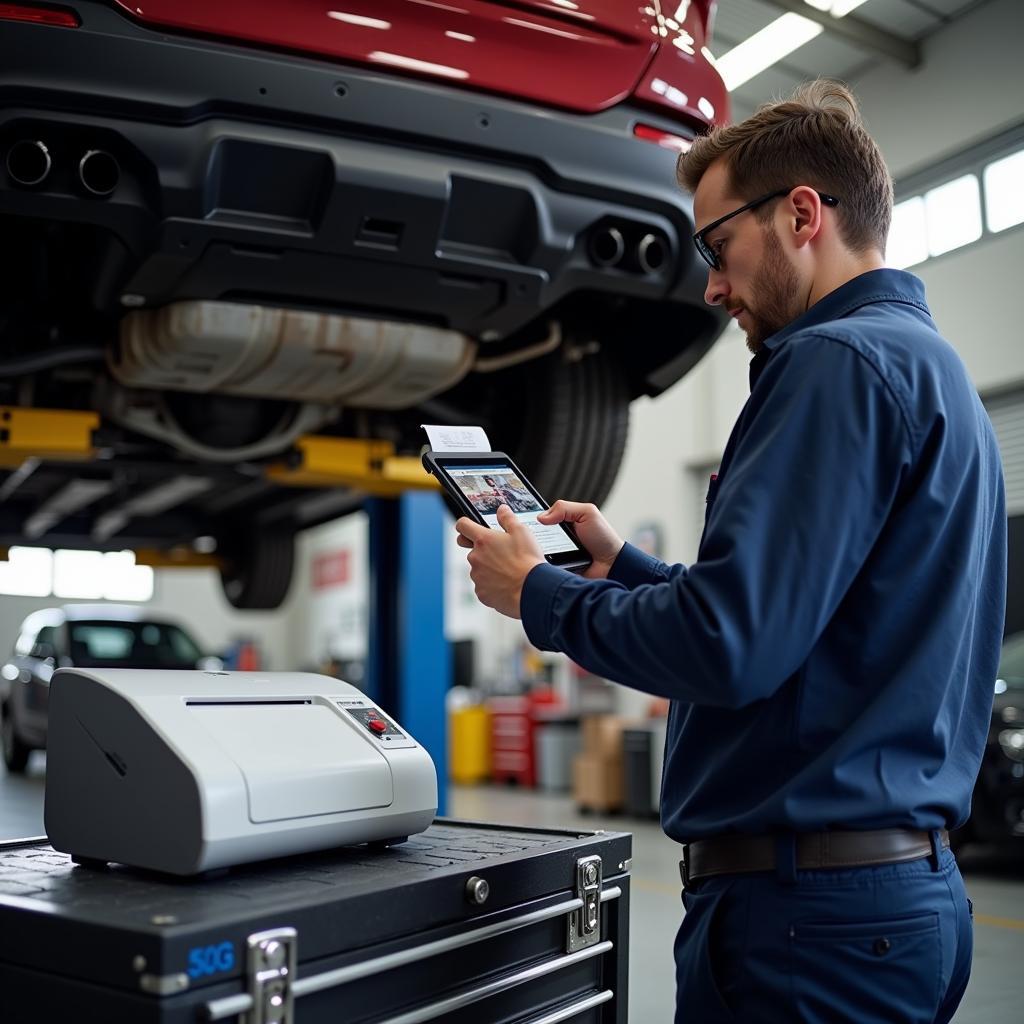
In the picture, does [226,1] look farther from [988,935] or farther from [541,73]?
[988,935]

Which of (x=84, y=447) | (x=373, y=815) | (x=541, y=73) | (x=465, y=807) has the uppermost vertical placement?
(x=541, y=73)

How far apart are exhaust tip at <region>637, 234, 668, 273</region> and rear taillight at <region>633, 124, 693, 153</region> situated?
0.18m

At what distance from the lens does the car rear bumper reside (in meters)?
1.80

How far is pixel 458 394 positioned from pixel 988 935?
2404 millimetres

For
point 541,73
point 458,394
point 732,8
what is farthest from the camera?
point 732,8

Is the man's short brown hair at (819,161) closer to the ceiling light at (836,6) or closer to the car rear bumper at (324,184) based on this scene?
the car rear bumper at (324,184)

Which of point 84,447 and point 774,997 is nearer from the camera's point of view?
point 774,997

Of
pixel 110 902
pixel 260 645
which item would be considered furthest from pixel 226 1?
pixel 260 645

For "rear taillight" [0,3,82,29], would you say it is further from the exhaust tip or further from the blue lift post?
the blue lift post

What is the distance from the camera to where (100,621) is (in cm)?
678

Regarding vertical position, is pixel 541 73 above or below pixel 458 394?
above

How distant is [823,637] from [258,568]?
4494 mm

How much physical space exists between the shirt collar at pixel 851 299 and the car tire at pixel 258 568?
4.27 metres

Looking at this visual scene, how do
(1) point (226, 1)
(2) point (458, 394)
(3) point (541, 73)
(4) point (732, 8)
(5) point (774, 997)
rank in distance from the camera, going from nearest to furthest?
(5) point (774, 997) → (1) point (226, 1) → (3) point (541, 73) → (2) point (458, 394) → (4) point (732, 8)
